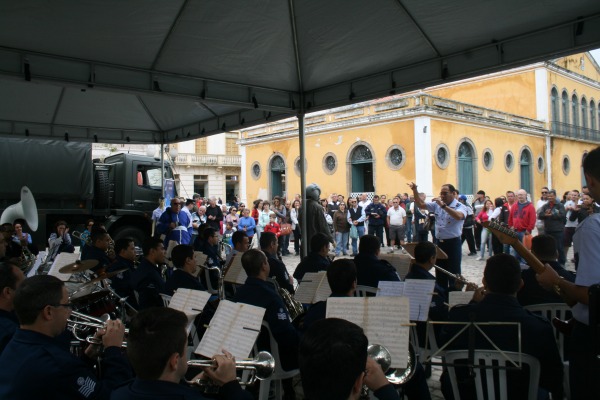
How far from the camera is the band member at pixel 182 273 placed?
184 inches

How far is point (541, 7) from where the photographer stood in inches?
185

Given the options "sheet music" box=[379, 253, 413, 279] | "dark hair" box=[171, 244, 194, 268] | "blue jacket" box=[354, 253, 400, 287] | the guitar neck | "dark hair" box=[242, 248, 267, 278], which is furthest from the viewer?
"sheet music" box=[379, 253, 413, 279]

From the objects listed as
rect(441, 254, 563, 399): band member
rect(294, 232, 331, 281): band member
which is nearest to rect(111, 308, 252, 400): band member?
rect(441, 254, 563, 399): band member

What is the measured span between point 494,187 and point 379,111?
27.2ft

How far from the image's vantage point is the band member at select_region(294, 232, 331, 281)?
553 cm

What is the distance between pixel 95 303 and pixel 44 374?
2.22 meters

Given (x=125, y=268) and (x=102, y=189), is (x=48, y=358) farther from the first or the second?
(x=102, y=189)

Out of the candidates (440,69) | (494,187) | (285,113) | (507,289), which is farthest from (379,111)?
(507,289)

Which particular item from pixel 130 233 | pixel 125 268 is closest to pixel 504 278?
pixel 125 268

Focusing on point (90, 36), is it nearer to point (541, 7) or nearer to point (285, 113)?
point (285, 113)

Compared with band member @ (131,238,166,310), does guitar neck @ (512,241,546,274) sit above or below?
above

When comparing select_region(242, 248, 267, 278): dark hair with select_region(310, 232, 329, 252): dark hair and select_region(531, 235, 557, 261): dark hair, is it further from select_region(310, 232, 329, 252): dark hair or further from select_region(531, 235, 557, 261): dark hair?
select_region(531, 235, 557, 261): dark hair

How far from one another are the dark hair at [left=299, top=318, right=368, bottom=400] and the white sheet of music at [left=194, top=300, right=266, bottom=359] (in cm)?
101

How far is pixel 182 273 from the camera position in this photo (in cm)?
473
